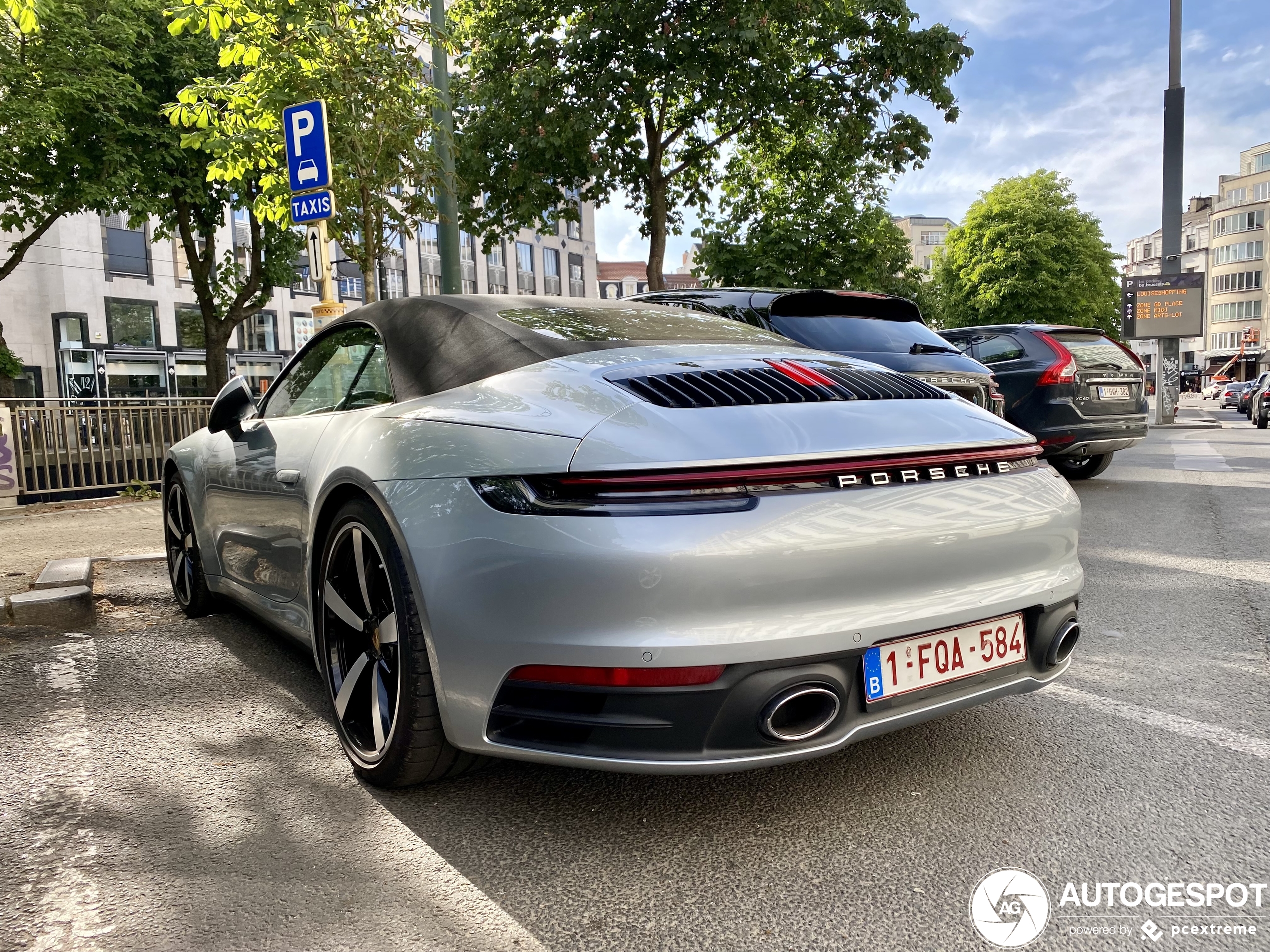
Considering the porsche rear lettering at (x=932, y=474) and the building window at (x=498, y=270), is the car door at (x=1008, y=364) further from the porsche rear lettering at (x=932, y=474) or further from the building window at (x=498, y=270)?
the building window at (x=498, y=270)

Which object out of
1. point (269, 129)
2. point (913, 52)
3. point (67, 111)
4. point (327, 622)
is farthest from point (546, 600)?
point (67, 111)

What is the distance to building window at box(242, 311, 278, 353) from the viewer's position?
3912 cm

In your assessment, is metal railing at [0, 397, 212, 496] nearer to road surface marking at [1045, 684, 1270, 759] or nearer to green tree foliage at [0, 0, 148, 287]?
green tree foliage at [0, 0, 148, 287]

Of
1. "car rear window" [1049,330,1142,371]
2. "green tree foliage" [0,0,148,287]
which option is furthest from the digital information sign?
"green tree foliage" [0,0,148,287]

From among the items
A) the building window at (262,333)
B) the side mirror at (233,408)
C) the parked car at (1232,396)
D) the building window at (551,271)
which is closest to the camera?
the side mirror at (233,408)

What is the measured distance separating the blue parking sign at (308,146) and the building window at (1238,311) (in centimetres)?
9524

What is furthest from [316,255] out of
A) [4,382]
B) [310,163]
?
[4,382]

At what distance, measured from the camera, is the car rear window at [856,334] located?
6488mm

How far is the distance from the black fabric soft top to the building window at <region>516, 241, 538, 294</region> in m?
50.1

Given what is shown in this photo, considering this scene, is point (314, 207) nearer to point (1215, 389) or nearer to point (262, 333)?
point (262, 333)

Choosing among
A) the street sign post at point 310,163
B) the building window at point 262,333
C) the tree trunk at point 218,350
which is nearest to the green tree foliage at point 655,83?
the street sign post at point 310,163

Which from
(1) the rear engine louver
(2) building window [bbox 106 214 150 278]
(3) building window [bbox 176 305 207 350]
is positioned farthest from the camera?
(3) building window [bbox 176 305 207 350]

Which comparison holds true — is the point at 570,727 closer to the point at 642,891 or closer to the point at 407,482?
the point at 642,891

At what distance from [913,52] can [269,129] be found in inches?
359
